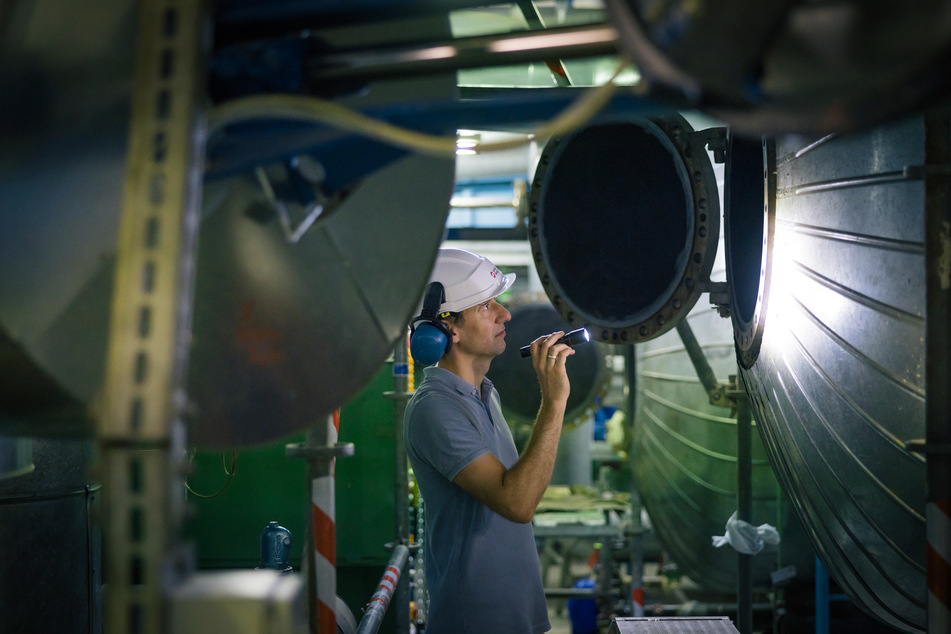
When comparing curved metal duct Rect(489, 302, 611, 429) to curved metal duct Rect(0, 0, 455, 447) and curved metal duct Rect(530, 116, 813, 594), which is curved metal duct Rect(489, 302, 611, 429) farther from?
curved metal duct Rect(0, 0, 455, 447)

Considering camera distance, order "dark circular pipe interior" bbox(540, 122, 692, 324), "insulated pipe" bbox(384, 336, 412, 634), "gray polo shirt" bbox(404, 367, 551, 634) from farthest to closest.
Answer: "insulated pipe" bbox(384, 336, 412, 634)
"dark circular pipe interior" bbox(540, 122, 692, 324)
"gray polo shirt" bbox(404, 367, 551, 634)

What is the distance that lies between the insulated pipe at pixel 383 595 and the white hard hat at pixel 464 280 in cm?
93

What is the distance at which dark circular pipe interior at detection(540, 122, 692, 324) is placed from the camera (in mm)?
2166

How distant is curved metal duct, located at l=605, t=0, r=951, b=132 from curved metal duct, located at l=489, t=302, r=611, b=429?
3.62 meters

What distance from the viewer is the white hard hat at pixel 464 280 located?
2.32 m

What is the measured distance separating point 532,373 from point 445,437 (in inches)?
109

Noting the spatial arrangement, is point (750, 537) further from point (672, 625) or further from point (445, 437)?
point (445, 437)

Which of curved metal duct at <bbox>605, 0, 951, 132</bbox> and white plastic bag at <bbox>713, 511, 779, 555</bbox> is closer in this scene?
curved metal duct at <bbox>605, 0, 951, 132</bbox>

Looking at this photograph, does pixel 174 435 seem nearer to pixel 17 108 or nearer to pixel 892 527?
pixel 17 108

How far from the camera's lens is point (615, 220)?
7.50ft


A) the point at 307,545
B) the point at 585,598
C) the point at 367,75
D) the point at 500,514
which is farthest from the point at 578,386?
the point at 367,75

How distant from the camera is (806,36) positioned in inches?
30.8

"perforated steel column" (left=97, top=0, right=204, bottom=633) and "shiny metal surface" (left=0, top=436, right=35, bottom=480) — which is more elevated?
"perforated steel column" (left=97, top=0, right=204, bottom=633)

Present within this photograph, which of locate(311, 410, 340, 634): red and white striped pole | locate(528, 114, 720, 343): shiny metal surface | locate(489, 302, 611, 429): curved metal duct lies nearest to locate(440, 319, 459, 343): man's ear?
locate(528, 114, 720, 343): shiny metal surface
